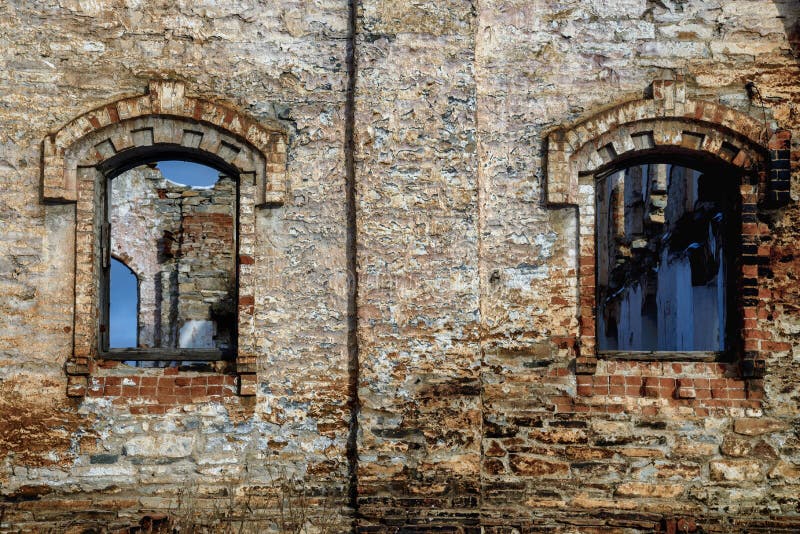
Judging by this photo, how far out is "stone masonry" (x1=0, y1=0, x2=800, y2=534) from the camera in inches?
239

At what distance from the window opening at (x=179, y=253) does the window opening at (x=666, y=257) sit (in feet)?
16.8

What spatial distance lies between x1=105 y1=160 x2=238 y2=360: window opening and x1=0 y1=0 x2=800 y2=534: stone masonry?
5987 mm

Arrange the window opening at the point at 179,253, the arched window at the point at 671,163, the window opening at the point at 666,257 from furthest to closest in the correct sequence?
the window opening at the point at 179,253, the window opening at the point at 666,257, the arched window at the point at 671,163

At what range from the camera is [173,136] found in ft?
20.5

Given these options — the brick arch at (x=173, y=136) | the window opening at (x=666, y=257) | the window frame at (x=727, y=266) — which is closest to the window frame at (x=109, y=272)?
the brick arch at (x=173, y=136)

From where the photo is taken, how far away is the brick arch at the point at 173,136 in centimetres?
620

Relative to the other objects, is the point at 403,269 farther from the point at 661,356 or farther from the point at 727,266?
the point at 727,266

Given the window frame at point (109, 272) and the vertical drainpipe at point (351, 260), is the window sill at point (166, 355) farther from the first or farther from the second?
the vertical drainpipe at point (351, 260)

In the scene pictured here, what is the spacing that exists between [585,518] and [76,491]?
3357 mm

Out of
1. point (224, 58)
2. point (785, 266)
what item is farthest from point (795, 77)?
point (224, 58)

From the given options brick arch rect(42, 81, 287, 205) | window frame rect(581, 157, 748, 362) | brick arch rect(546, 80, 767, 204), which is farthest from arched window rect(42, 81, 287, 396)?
window frame rect(581, 157, 748, 362)

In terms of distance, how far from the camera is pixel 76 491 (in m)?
6.10

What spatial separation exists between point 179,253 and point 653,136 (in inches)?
335

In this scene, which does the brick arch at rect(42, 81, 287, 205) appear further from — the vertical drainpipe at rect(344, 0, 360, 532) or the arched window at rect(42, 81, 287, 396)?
the vertical drainpipe at rect(344, 0, 360, 532)
